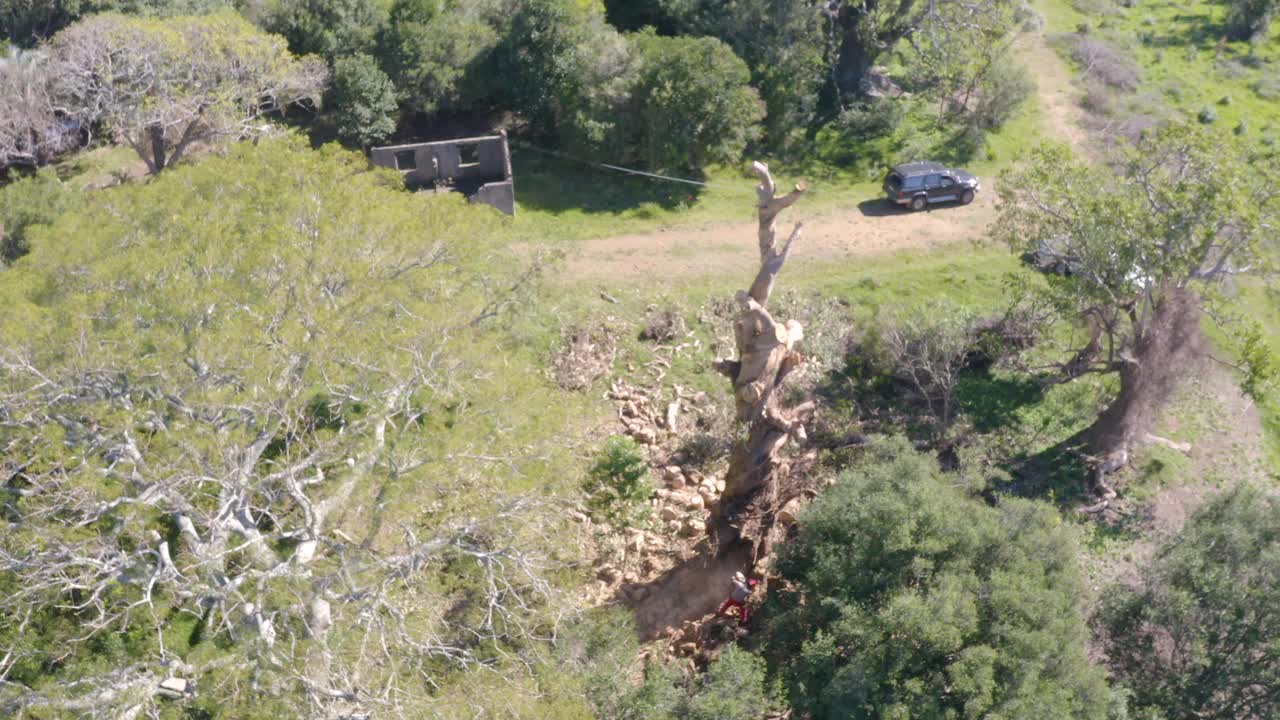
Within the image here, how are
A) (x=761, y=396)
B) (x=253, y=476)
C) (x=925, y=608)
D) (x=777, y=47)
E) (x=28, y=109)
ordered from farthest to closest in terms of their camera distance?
(x=777, y=47), (x=28, y=109), (x=761, y=396), (x=253, y=476), (x=925, y=608)

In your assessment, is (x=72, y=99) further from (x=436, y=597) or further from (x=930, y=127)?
(x=930, y=127)

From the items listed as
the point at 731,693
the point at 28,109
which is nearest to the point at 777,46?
the point at 28,109

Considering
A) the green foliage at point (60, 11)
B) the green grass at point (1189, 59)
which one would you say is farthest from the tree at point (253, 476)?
the green grass at point (1189, 59)

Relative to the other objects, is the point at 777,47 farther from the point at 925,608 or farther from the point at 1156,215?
the point at 925,608

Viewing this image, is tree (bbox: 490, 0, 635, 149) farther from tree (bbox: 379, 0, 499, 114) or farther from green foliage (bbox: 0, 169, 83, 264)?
green foliage (bbox: 0, 169, 83, 264)

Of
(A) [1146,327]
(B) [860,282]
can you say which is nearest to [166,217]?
(B) [860,282]

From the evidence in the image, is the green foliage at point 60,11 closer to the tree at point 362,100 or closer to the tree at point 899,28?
the tree at point 362,100

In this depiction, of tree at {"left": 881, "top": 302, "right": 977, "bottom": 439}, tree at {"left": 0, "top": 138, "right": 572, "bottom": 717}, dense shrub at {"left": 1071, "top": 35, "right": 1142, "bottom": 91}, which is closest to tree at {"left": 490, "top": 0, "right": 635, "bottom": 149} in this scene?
tree at {"left": 881, "top": 302, "right": 977, "bottom": 439}
